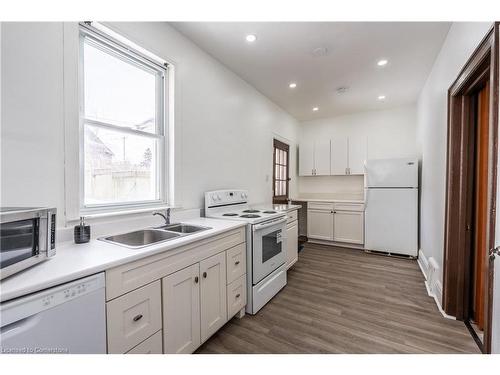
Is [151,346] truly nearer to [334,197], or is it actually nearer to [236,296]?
[236,296]

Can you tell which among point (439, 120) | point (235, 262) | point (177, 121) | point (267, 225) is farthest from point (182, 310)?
point (439, 120)

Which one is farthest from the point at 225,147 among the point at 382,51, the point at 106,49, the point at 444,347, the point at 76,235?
the point at 444,347

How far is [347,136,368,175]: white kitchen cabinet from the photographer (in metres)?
4.52

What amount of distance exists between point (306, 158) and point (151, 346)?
442 centimetres

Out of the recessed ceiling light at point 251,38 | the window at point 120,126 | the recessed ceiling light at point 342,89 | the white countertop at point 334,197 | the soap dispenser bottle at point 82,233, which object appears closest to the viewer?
the soap dispenser bottle at point 82,233

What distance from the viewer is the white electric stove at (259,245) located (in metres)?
2.16

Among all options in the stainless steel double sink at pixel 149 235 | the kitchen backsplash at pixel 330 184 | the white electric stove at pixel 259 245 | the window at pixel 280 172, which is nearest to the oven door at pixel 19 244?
the stainless steel double sink at pixel 149 235

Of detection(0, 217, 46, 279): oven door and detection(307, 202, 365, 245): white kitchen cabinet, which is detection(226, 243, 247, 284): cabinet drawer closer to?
detection(0, 217, 46, 279): oven door

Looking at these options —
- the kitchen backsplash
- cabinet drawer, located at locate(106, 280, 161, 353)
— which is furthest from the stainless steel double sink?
the kitchen backsplash

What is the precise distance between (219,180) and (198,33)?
1496 millimetres

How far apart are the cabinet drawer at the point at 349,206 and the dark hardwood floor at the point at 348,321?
4.31 feet

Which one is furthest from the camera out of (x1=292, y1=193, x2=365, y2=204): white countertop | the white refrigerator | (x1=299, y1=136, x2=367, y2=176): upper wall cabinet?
(x1=292, y1=193, x2=365, y2=204): white countertop

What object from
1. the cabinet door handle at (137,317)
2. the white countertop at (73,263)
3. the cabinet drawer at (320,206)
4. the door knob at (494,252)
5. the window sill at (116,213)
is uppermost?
the window sill at (116,213)

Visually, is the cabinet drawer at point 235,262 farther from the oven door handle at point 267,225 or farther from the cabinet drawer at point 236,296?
the oven door handle at point 267,225
